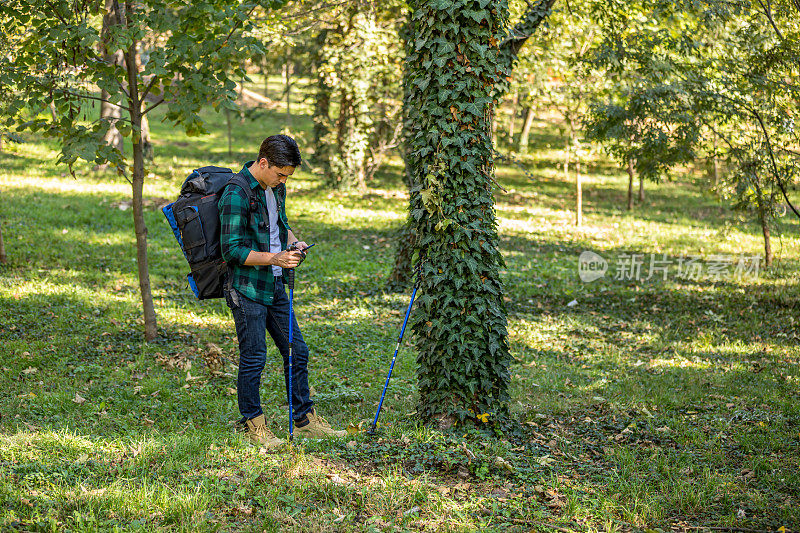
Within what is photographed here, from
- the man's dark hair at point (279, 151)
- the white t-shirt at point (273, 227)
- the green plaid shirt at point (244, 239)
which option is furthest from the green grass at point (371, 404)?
the man's dark hair at point (279, 151)

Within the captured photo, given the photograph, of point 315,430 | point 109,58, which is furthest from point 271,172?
point 109,58

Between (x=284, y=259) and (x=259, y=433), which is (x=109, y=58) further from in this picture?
(x=259, y=433)

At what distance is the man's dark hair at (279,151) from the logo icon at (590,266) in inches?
383

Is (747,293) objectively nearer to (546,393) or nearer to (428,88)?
(546,393)

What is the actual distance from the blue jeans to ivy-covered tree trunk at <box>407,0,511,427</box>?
95cm

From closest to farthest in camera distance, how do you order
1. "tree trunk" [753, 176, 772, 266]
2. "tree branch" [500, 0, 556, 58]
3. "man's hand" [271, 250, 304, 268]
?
"man's hand" [271, 250, 304, 268] → "tree branch" [500, 0, 556, 58] → "tree trunk" [753, 176, 772, 266]

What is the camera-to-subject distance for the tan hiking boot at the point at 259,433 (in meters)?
4.86

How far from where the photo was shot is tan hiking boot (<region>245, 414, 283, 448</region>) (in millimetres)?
4863

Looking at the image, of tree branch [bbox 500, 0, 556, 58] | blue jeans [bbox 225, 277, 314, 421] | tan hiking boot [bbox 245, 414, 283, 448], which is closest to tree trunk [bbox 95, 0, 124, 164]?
blue jeans [bbox 225, 277, 314, 421]

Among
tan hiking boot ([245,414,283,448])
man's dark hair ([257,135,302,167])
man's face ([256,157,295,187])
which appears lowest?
tan hiking boot ([245,414,283,448])

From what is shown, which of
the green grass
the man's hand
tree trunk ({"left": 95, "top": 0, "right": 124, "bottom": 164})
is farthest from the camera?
tree trunk ({"left": 95, "top": 0, "right": 124, "bottom": 164})

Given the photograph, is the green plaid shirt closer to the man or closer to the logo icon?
the man

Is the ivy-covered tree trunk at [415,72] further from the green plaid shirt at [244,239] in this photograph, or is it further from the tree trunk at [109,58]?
the tree trunk at [109,58]

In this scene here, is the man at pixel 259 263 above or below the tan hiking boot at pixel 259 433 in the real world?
above
